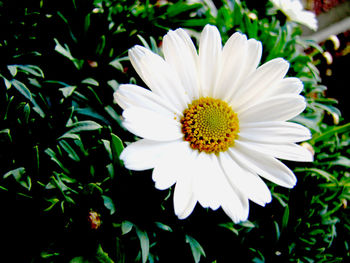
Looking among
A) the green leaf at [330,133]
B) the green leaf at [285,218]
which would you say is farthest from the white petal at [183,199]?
the green leaf at [330,133]

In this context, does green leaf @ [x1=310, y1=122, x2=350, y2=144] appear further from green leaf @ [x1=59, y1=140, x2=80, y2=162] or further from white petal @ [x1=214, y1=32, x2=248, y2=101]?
green leaf @ [x1=59, y1=140, x2=80, y2=162]

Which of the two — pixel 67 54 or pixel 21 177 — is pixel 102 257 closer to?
pixel 21 177

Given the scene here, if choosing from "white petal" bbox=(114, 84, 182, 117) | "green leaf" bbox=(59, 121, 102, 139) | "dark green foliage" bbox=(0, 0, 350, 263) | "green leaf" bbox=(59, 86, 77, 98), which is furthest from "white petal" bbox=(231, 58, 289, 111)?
"green leaf" bbox=(59, 86, 77, 98)

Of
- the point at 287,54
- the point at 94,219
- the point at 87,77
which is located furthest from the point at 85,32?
the point at 287,54

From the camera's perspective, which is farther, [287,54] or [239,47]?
[287,54]

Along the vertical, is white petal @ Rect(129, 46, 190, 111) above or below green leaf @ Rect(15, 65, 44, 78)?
above

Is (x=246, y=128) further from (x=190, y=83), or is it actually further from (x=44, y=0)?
(x=44, y=0)

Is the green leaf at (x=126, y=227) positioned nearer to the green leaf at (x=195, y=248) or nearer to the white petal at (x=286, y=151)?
the green leaf at (x=195, y=248)

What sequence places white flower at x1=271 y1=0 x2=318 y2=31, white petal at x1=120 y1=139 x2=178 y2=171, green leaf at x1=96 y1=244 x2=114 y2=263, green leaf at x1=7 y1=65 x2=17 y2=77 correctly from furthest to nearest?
white flower at x1=271 y1=0 x2=318 y2=31
green leaf at x1=7 y1=65 x2=17 y2=77
green leaf at x1=96 y1=244 x2=114 y2=263
white petal at x1=120 y1=139 x2=178 y2=171
